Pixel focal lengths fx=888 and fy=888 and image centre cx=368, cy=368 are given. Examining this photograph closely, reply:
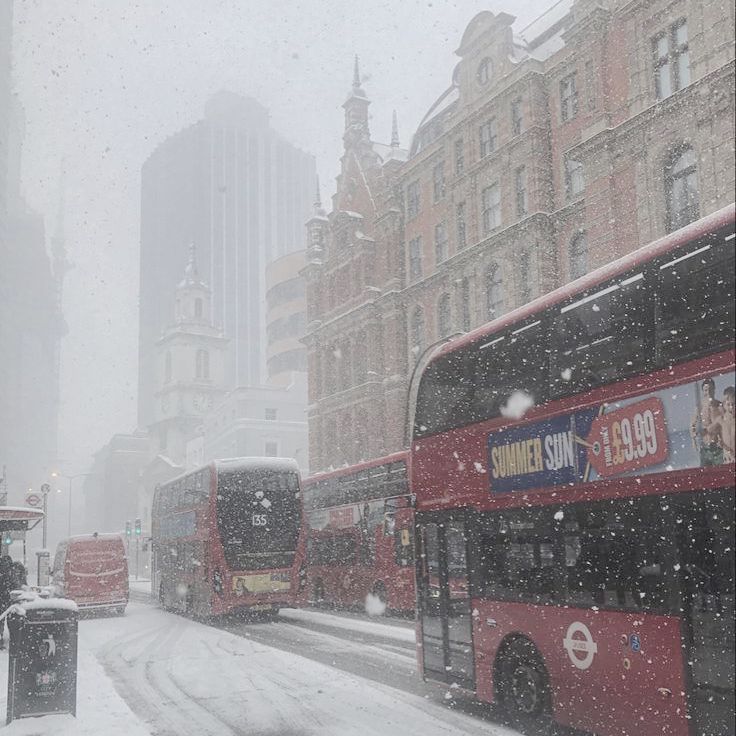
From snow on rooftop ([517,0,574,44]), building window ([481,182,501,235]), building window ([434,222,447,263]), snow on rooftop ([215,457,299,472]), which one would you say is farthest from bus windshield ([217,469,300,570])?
snow on rooftop ([517,0,574,44])

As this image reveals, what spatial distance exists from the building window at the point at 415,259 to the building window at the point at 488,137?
20.9 ft

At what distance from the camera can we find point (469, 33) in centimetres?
3612

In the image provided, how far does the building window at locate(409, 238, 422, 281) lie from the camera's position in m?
40.8

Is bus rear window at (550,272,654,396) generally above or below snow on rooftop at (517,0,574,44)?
below

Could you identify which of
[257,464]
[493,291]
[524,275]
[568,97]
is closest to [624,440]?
[257,464]

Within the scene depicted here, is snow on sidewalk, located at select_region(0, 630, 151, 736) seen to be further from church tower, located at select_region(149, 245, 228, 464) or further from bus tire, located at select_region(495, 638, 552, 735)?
church tower, located at select_region(149, 245, 228, 464)

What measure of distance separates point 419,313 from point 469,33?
12.1m

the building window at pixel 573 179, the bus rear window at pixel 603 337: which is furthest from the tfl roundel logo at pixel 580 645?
the building window at pixel 573 179

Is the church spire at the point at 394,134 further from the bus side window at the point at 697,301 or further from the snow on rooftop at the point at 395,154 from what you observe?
the bus side window at the point at 697,301

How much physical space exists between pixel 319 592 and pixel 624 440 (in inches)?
762

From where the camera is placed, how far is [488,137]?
35.3 meters

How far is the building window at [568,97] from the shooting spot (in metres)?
31.1

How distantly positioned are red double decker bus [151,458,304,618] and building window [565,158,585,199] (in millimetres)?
15846

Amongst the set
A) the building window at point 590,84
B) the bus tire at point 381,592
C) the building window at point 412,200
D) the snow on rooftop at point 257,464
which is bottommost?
the bus tire at point 381,592
